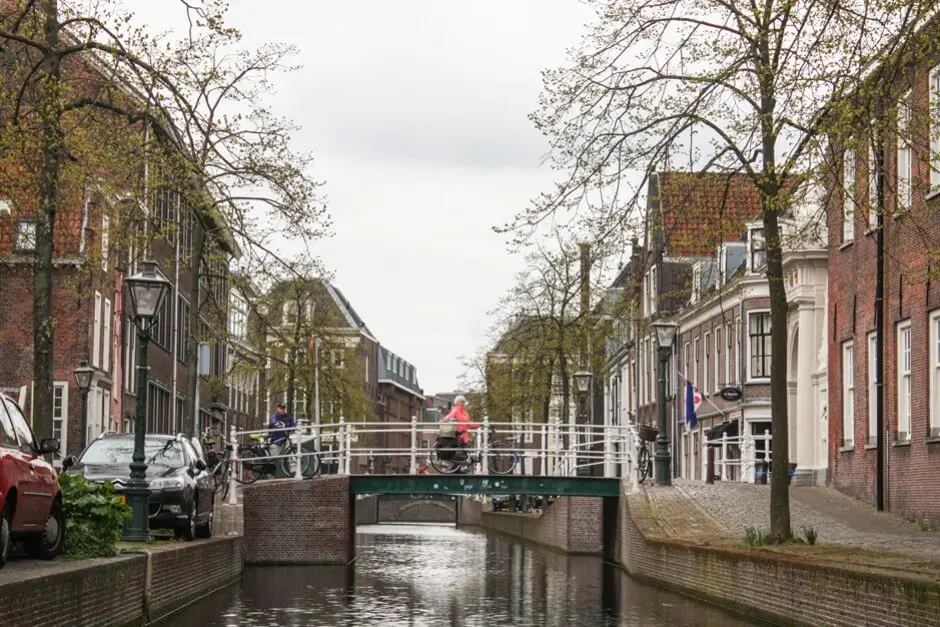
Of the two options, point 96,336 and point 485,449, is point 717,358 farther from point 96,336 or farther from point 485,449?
point 485,449

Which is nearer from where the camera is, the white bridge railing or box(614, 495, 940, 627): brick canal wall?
box(614, 495, 940, 627): brick canal wall

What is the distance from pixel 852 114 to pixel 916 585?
4.00 meters

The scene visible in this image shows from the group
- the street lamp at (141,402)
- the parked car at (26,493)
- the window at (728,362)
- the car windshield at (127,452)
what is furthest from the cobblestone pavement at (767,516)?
the window at (728,362)

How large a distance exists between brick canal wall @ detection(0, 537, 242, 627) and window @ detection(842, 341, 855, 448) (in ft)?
51.0

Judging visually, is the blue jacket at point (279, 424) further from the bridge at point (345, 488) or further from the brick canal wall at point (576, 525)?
the brick canal wall at point (576, 525)

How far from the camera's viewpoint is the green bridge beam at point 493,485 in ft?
107

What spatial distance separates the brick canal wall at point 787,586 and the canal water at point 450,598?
327 millimetres

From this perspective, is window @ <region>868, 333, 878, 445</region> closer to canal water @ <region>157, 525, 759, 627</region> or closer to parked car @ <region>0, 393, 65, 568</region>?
canal water @ <region>157, 525, 759, 627</region>

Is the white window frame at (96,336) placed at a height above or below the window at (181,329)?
below

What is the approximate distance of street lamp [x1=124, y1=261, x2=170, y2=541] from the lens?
65.0 ft

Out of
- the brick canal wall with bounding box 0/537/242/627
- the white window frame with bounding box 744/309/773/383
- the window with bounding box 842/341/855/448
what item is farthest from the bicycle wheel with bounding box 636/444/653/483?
the white window frame with bounding box 744/309/773/383

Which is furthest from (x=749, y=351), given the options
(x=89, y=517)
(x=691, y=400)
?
(x=89, y=517)

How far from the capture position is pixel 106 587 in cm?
1475

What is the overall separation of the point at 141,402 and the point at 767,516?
41.0ft
